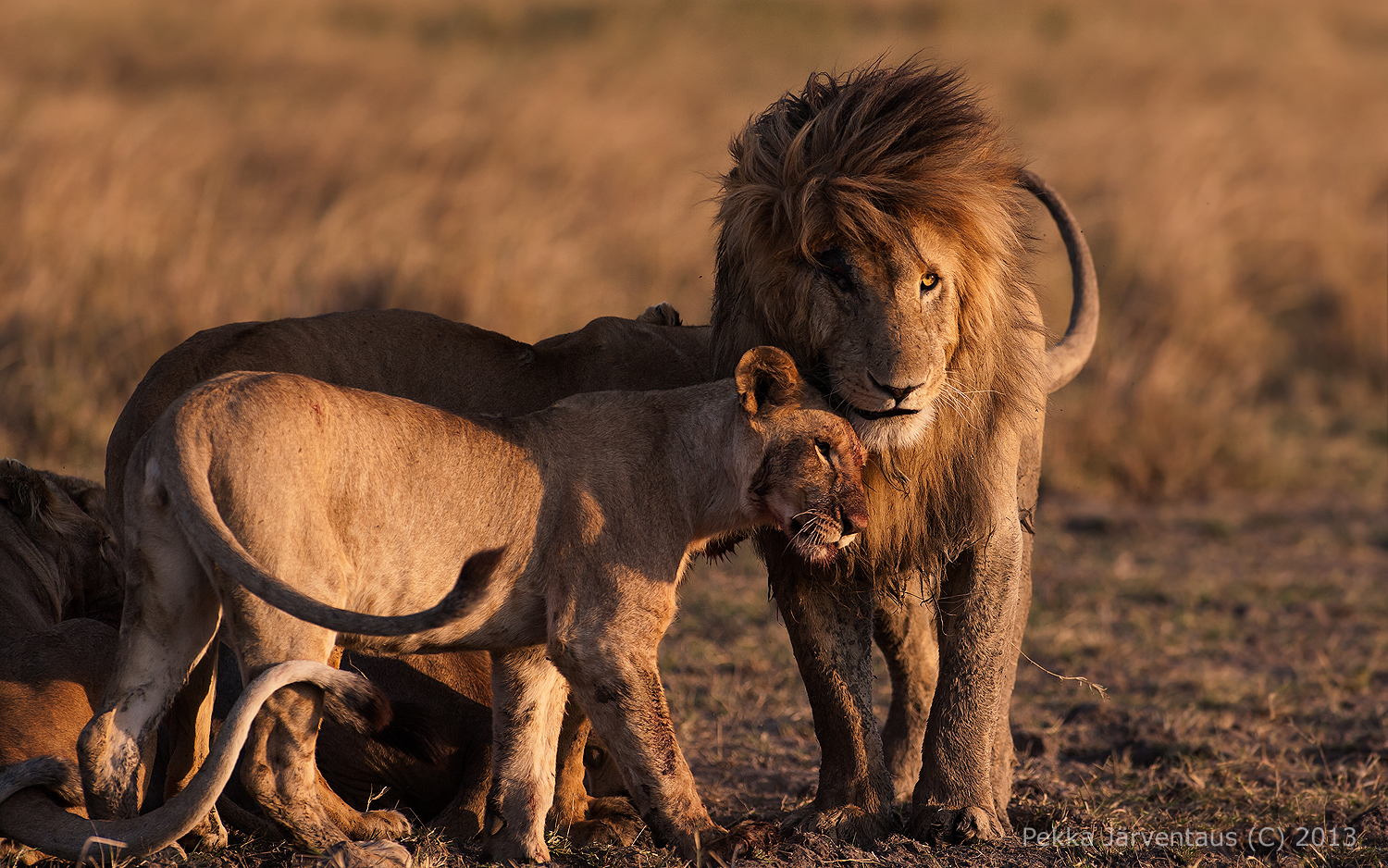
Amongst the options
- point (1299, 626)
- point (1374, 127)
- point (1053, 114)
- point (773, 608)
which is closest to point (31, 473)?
point (773, 608)

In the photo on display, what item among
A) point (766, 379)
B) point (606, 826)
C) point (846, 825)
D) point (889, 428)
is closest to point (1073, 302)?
point (889, 428)

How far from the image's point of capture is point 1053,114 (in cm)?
1541

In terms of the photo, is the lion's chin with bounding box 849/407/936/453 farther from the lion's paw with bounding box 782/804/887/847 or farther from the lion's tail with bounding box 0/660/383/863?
the lion's tail with bounding box 0/660/383/863

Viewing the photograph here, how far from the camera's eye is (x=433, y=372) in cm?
357

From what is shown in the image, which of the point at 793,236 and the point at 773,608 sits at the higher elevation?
the point at 793,236

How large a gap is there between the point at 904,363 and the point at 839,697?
3.08 ft

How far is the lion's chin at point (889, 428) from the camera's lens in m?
3.12

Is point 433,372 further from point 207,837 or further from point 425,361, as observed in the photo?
point 207,837

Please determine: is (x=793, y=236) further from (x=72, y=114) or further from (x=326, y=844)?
(x=72, y=114)

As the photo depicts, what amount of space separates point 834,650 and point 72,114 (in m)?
8.61

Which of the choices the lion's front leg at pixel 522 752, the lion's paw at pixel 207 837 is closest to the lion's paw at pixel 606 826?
the lion's front leg at pixel 522 752

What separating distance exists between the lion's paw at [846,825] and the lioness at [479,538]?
1.49 ft

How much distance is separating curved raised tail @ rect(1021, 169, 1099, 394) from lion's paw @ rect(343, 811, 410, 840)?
7.02 ft

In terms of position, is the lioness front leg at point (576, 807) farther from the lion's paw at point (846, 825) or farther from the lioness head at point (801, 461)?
the lioness head at point (801, 461)
